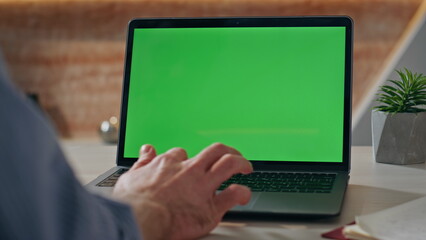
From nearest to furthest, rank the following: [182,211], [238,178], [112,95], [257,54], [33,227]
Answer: [33,227]
[182,211]
[238,178]
[257,54]
[112,95]

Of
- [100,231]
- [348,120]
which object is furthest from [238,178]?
[100,231]

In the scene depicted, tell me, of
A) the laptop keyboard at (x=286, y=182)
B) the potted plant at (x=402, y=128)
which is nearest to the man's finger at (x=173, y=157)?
the laptop keyboard at (x=286, y=182)

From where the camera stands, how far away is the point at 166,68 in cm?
125

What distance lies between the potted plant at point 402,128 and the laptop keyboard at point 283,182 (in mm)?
197

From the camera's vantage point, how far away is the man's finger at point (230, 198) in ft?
2.82

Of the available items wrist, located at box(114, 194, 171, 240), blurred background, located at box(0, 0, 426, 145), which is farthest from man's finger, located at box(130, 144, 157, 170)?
blurred background, located at box(0, 0, 426, 145)

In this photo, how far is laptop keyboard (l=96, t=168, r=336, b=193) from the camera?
40.4 inches

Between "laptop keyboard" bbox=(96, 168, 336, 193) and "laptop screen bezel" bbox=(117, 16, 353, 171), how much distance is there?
41 mm

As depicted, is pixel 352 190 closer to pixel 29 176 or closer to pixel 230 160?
pixel 230 160

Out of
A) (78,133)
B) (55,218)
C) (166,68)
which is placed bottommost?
(78,133)

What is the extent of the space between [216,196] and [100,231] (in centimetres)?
29

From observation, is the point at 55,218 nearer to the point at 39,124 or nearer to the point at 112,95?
the point at 39,124

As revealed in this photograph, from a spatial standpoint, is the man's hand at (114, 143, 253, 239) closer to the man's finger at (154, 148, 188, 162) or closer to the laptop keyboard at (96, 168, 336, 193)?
the man's finger at (154, 148, 188, 162)

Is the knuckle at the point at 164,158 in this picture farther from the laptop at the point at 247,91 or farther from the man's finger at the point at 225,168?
the laptop at the point at 247,91
